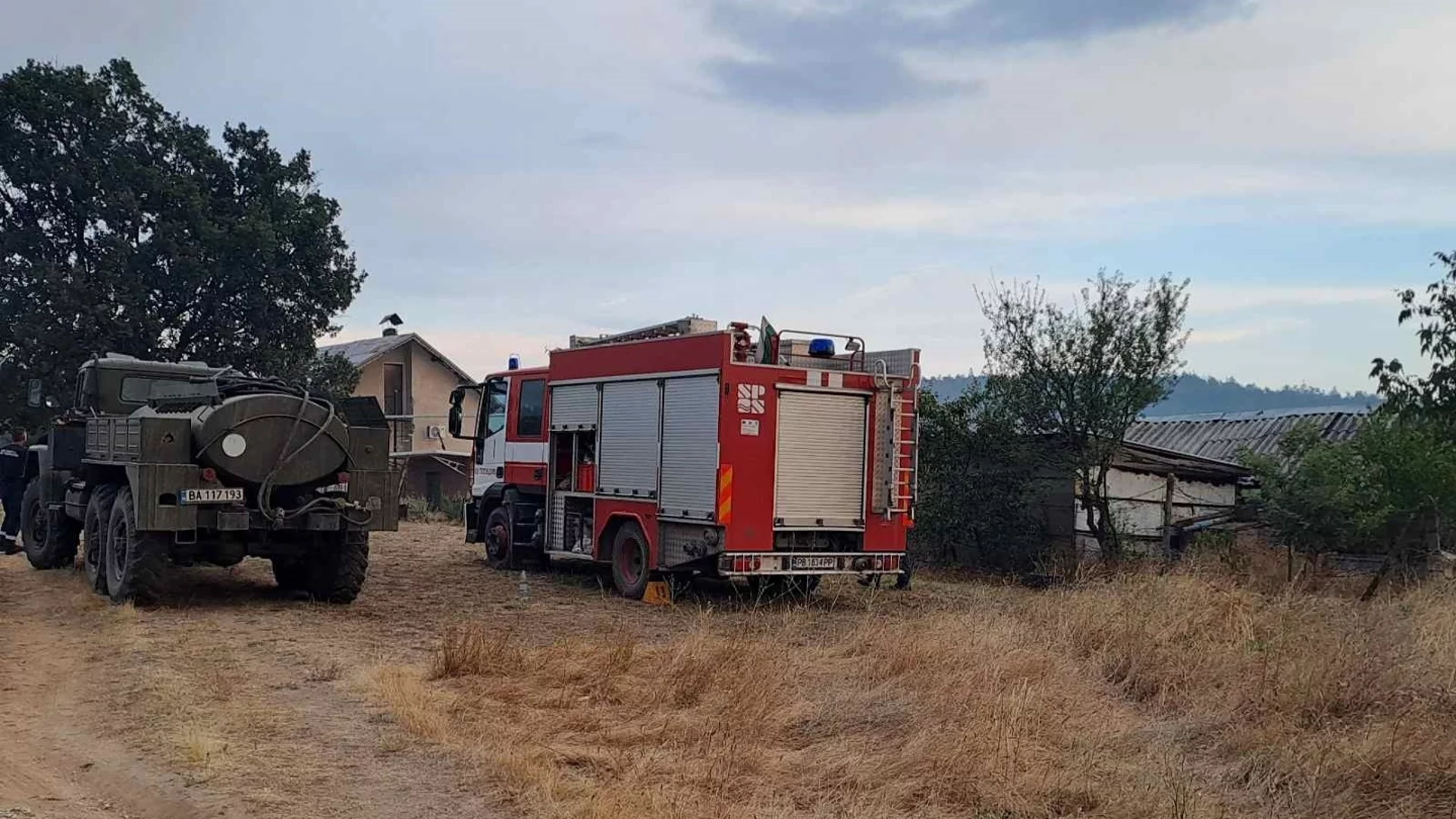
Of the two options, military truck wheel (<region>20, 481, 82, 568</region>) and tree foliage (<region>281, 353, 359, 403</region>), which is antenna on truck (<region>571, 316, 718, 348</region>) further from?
tree foliage (<region>281, 353, 359, 403</region>)

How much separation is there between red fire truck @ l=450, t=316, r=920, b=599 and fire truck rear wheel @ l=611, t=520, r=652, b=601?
0.07 ft

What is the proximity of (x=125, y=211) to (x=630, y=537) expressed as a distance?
756 inches

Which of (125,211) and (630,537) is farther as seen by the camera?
(125,211)

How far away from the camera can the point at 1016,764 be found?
6.05 meters

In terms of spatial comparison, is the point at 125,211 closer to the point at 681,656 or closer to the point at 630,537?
the point at 630,537

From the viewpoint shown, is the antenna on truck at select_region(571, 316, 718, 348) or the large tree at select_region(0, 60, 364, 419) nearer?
the antenna on truck at select_region(571, 316, 718, 348)

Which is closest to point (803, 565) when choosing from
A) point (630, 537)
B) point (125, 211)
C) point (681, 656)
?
point (630, 537)

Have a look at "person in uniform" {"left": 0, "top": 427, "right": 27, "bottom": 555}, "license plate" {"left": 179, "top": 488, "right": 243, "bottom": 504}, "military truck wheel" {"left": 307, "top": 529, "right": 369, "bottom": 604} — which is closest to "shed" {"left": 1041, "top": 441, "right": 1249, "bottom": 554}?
"military truck wheel" {"left": 307, "top": 529, "right": 369, "bottom": 604}

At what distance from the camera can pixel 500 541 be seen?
1716 cm

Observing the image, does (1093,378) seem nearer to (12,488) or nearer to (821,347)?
(821,347)

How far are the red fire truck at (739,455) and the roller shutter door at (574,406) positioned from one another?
30 millimetres

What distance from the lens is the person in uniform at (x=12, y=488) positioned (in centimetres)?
1814

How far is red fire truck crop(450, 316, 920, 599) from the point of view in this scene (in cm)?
1279

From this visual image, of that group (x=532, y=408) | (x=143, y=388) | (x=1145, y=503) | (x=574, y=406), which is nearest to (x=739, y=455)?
(x=574, y=406)
